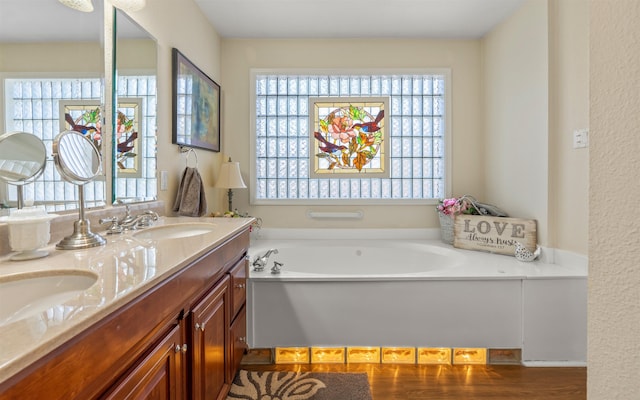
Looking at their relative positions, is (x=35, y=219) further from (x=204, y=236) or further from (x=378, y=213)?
(x=378, y=213)

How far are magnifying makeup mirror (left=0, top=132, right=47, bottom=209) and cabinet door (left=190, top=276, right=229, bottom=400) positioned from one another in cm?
67

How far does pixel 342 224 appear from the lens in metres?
2.98

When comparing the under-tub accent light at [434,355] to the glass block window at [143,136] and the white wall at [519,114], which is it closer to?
the white wall at [519,114]

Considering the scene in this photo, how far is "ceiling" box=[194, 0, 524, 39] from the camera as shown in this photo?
7.86ft

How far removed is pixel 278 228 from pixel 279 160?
63 cm

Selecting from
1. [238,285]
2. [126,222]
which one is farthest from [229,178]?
[126,222]

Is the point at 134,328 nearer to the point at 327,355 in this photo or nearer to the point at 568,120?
the point at 327,355

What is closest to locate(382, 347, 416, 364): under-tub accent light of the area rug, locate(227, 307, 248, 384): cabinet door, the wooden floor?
the wooden floor

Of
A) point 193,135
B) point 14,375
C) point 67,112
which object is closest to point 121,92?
point 67,112

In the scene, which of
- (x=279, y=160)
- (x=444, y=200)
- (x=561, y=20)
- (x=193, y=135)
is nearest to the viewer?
(x=561, y=20)

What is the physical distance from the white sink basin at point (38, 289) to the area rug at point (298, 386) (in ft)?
3.83

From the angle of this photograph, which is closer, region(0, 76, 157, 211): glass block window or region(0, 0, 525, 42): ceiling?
region(0, 76, 157, 211): glass block window

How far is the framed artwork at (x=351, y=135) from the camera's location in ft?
9.80

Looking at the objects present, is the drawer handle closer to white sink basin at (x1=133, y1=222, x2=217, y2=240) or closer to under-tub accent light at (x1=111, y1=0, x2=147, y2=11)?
white sink basin at (x1=133, y1=222, x2=217, y2=240)
